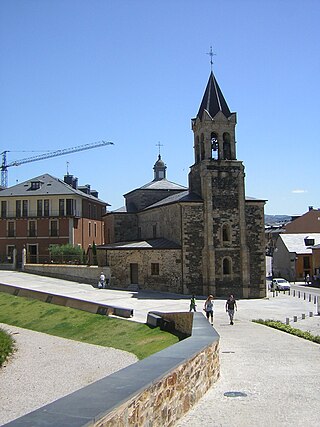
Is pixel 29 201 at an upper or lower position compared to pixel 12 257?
upper

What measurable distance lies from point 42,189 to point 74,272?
16.5 metres

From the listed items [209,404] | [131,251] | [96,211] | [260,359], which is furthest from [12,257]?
[209,404]

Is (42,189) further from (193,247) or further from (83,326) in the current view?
(83,326)

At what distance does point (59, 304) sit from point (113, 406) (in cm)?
2673

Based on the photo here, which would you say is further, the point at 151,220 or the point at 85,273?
the point at 151,220

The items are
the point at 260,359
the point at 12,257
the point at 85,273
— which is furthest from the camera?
the point at 12,257

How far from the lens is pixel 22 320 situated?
96.9 feet

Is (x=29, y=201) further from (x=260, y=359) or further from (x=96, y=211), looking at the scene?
(x=260, y=359)

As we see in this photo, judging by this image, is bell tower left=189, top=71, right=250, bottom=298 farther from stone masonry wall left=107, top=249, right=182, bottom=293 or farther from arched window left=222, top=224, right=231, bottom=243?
stone masonry wall left=107, top=249, right=182, bottom=293

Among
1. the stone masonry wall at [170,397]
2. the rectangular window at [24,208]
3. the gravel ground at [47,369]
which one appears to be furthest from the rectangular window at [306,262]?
the stone masonry wall at [170,397]

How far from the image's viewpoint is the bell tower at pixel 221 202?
40.3 meters

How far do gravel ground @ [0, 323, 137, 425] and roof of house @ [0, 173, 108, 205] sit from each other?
32.1m

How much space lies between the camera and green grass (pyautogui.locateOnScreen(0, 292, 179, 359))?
20.4m

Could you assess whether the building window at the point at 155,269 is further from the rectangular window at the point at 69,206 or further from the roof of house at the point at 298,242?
the roof of house at the point at 298,242
